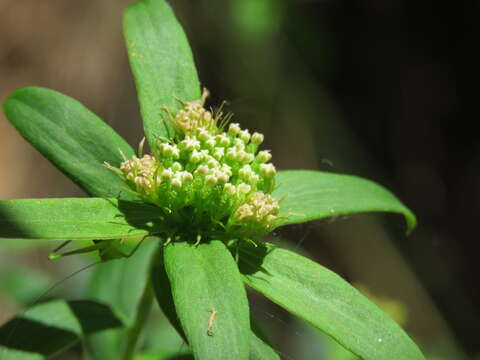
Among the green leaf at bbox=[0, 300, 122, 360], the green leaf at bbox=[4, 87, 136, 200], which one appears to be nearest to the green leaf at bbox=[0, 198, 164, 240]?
the green leaf at bbox=[4, 87, 136, 200]

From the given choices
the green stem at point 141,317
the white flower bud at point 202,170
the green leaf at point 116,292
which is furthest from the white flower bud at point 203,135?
the green leaf at point 116,292

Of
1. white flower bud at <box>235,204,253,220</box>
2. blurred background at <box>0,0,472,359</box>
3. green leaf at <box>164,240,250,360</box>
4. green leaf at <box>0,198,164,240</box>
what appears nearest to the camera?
green leaf at <box>164,240,250,360</box>

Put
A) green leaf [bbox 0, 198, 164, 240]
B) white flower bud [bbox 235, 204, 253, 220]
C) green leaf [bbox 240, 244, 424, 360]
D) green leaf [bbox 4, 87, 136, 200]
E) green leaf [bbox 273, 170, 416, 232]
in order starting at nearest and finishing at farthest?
green leaf [bbox 0, 198, 164, 240]
green leaf [bbox 240, 244, 424, 360]
white flower bud [bbox 235, 204, 253, 220]
green leaf [bbox 4, 87, 136, 200]
green leaf [bbox 273, 170, 416, 232]

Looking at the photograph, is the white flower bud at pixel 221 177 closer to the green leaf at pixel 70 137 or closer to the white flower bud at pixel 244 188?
the white flower bud at pixel 244 188

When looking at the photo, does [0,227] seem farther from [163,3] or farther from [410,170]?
[410,170]

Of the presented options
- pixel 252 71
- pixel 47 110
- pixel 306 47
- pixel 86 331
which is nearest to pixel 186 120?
pixel 47 110

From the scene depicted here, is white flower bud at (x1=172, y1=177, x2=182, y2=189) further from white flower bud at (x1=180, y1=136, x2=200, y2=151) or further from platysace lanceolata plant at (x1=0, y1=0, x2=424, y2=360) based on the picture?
white flower bud at (x1=180, y1=136, x2=200, y2=151)
